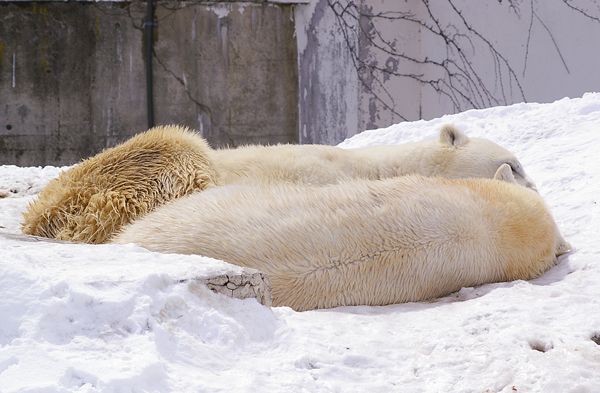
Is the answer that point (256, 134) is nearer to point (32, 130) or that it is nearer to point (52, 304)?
point (32, 130)

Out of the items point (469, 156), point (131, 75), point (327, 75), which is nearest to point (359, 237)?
point (469, 156)

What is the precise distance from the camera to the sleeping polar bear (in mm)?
2195

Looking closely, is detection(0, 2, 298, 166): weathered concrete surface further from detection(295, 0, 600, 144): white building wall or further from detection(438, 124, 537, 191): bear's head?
detection(438, 124, 537, 191): bear's head

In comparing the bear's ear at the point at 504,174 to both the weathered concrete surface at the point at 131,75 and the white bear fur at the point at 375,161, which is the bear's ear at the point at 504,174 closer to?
the white bear fur at the point at 375,161

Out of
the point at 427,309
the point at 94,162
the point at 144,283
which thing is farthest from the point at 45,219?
the point at 427,309

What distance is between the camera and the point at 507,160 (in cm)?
303

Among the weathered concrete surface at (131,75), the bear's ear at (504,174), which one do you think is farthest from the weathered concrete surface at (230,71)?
the bear's ear at (504,174)

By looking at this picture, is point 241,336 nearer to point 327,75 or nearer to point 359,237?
point 359,237

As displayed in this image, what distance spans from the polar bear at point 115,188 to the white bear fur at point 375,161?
368mm

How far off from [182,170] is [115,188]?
0.29 meters

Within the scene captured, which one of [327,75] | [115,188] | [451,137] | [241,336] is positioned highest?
[327,75]

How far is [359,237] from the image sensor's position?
5.51 feet

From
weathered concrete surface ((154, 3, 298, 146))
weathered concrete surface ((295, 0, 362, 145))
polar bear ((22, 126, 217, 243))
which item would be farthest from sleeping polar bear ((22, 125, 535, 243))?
weathered concrete surface ((154, 3, 298, 146))

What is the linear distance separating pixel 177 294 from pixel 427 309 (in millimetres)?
801
